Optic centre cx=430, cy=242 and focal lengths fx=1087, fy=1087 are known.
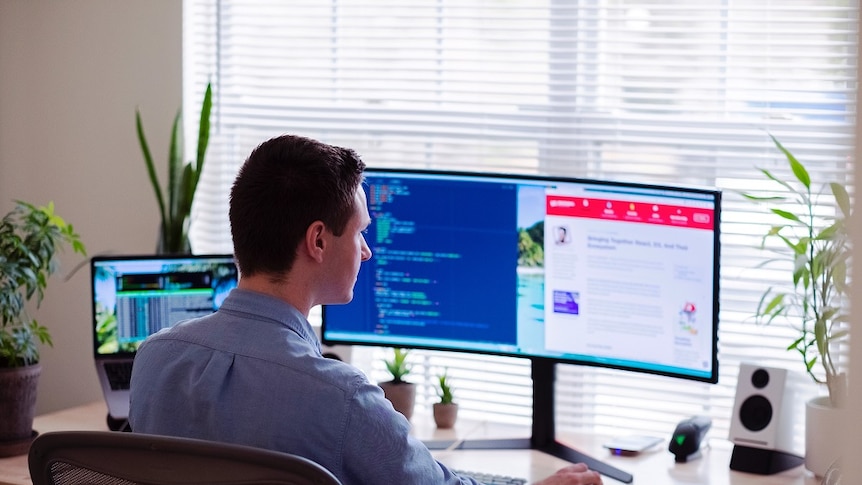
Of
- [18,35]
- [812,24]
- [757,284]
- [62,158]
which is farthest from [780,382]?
[18,35]

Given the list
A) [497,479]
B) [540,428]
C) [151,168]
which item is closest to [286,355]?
[497,479]

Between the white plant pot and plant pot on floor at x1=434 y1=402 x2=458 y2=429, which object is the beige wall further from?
the white plant pot

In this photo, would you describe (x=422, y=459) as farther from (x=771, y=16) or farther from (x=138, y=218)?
(x=138, y=218)

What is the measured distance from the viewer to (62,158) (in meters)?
3.17

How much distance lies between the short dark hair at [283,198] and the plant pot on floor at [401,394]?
98 centimetres

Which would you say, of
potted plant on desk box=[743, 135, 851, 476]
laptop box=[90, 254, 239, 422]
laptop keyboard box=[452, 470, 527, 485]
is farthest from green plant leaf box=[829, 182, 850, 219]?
laptop box=[90, 254, 239, 422]

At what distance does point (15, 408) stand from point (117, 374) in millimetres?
225

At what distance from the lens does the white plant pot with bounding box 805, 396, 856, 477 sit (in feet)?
6.97

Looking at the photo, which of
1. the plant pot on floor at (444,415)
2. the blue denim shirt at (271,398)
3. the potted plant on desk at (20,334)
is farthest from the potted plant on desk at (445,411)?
the blue denim shirt at (271,398)

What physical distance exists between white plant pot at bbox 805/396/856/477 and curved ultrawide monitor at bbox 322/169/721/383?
0.74ft

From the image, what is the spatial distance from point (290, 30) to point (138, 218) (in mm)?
691

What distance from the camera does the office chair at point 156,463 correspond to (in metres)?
1.16

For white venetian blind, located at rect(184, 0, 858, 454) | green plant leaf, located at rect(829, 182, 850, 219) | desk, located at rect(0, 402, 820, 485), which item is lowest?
desk, located at rect(0, 402, 820, 485)

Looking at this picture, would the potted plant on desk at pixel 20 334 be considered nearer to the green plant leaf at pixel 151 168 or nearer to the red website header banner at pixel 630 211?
the green plant leaf at pixel 151 168
